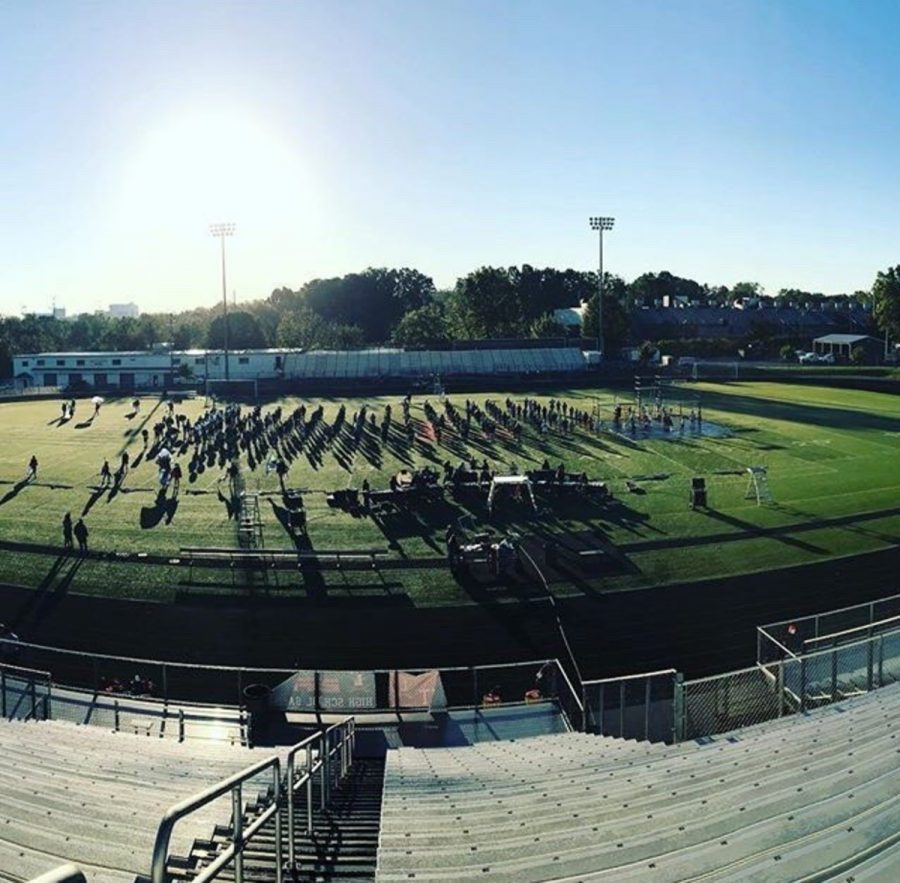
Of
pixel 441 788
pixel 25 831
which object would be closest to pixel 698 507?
pixel 441 788

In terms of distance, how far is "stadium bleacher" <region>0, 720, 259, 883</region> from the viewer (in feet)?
20.1

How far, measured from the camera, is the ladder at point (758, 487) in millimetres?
32062

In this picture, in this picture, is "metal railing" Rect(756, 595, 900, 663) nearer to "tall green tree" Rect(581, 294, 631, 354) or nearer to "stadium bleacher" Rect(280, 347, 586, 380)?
"stadium bleacher" Rect(280, 347, 586, 380)

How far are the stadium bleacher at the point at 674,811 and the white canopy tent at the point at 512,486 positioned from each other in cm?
1988

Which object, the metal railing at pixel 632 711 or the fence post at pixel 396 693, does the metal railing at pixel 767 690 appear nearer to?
the metal railing at pixel 632 711

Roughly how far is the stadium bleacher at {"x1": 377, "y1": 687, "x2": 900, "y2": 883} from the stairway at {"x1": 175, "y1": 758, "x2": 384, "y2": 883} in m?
0.30

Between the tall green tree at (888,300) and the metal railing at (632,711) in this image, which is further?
the tall green tree at (888,300)

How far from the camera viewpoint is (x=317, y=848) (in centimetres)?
721

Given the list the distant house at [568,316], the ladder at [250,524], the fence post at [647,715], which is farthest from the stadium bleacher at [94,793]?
the distant house at [568,316]

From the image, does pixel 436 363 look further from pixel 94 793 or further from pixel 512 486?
pixel 94 793

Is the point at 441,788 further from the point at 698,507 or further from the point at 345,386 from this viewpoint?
the point at 345,386

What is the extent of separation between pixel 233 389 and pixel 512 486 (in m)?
44.3

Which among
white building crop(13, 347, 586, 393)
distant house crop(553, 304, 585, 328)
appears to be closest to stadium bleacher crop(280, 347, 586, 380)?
white building crop(13, 347, 586, 393)

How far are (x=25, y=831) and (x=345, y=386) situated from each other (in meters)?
67.9
